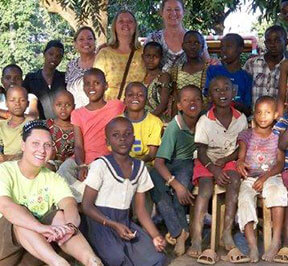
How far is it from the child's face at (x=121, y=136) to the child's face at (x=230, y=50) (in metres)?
1.63

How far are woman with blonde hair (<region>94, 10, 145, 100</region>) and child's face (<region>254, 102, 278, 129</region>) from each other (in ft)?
4.73

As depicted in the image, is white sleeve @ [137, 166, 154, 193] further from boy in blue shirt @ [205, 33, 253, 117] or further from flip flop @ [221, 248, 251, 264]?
boy in blue shirt @ [205, 33, 253, 117]

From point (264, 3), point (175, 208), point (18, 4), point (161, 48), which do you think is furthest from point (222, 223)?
point (18, 4)

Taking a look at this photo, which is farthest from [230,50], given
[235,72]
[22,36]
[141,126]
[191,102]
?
[22,36]

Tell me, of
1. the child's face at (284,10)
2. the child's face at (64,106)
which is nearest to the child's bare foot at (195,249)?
the child's face at (64,106)

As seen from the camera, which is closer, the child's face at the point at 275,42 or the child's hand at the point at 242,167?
the child's hand at the point at 242,167

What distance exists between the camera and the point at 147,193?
494 cm

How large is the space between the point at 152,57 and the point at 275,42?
1.15 metres

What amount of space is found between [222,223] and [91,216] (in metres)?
1.31

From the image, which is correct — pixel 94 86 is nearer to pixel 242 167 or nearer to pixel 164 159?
pixel 164 159

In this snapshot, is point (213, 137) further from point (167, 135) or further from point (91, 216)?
point (91, 216)

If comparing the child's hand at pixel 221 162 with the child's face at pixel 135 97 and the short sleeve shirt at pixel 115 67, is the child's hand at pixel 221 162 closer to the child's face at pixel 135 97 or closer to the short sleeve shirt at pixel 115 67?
the child's face at pixel 135 97

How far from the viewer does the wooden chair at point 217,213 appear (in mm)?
4766

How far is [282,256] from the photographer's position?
446 centimetres
